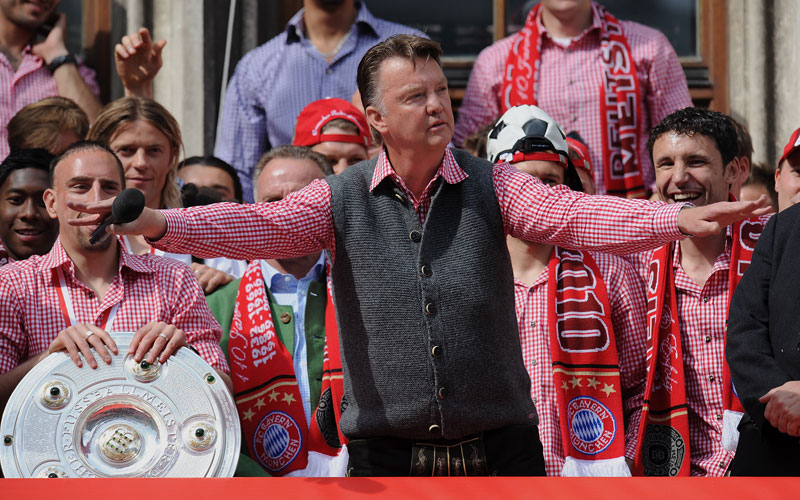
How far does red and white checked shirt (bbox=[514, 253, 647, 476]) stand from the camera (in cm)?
360

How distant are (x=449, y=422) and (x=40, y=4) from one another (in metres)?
3.65

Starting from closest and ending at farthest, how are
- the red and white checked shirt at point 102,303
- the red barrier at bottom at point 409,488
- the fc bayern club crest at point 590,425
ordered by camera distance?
the red barrier at bottom at point 409,488
the red and white checked shirt at point 102,303
the fc bayern club crest at point 590,425

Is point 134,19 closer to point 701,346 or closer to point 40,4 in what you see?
point 40,4

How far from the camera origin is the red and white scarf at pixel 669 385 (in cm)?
355

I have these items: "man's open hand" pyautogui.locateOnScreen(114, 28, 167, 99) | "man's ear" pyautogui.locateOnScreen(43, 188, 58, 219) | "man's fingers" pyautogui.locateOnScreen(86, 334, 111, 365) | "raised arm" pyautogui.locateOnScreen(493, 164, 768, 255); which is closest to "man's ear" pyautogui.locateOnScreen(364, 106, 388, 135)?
"raised arm" pyautogui.locateOnScreen(493, 164, 768, 255)

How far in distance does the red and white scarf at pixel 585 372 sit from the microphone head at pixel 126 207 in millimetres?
1659

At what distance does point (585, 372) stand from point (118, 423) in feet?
4.91

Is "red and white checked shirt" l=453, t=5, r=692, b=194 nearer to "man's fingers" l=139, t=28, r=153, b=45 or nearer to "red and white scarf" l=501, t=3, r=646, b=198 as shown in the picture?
"red and white scarf" l=501, t=3, r=646, b=198

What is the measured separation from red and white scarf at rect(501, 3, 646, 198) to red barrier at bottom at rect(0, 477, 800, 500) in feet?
9.21

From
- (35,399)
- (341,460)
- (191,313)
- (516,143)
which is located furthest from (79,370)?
(516,143)

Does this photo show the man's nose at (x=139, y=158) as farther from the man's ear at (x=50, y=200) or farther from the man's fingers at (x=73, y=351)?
the man's fingers at (x=73, y=351)

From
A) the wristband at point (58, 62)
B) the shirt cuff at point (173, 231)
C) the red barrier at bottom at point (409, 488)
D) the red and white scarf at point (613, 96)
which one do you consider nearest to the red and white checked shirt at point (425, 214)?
the shirt cuff at point (173, 231)

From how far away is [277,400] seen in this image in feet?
12.3

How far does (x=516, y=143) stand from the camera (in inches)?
157
